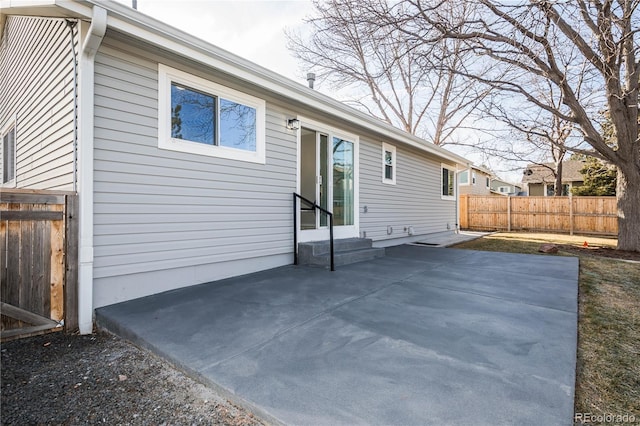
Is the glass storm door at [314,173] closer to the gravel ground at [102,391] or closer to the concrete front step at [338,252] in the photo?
the concrete front step at [338,252]

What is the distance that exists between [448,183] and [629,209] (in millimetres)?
4903

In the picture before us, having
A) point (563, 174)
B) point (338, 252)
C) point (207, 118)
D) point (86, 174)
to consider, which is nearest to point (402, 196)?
point (338, 252)

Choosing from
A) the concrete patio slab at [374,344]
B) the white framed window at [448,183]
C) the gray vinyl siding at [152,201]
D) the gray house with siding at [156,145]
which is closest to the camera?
the concrete patio slab at [374,344]

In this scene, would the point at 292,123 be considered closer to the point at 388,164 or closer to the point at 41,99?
the point at 41,99

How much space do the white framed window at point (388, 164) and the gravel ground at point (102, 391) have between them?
21.2 feet

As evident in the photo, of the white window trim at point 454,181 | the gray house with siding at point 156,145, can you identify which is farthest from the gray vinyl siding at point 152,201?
the white window trim at point 454,181

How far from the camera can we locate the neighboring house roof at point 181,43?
2.80 metres

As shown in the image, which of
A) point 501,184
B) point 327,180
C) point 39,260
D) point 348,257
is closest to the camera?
point 39,260

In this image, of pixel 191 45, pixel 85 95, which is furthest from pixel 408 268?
pixel 85 95

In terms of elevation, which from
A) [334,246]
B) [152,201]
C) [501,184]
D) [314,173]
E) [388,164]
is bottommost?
[334,246]

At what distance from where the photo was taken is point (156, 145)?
366 centimetres

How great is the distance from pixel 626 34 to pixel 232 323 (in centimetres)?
766

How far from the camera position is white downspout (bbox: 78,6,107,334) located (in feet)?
9.69

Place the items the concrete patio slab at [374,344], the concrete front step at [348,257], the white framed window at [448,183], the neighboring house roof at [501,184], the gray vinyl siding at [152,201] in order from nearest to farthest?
A: the concrete patio slab at [374,344]
the gray vinyl siding at [152,201]
the concrete front step at [348,257]
the white framed window at [448,183]
the neighboring house roof at [501,184]
